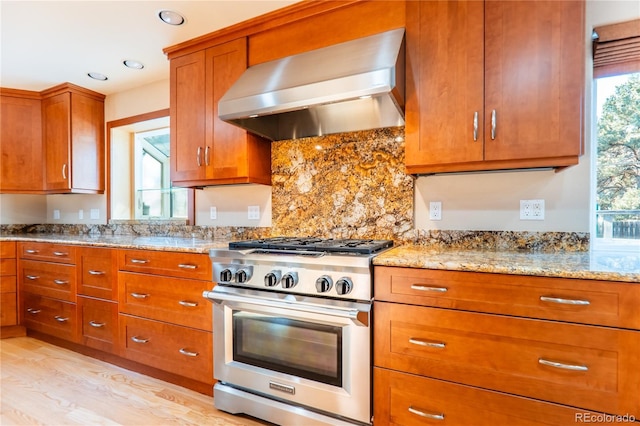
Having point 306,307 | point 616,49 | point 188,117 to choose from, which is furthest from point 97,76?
point 616,49

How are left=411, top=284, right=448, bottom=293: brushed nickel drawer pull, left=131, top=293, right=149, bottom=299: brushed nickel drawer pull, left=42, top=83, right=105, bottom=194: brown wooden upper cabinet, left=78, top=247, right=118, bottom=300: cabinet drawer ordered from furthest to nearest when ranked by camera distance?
1. left=42, top=83, right=105, bottom=194: brown wooden upper cabinet
2. left=78, top=247, right=118, bottom=300: cabinet drawer
3. left=131, top=293, right=149, bottom=299: brushed nickel drawer pull
4. left=411, top=284, right=448, bottom=293: brushed nickel drawer pull

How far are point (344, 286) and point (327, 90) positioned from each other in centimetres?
97

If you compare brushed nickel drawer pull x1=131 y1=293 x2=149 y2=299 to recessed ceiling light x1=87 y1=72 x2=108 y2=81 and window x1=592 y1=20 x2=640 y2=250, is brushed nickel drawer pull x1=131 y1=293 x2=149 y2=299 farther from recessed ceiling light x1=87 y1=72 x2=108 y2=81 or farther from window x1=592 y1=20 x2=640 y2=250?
window x1=592 y1=20 x2=640 y2=250

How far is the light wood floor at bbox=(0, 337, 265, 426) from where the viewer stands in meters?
1.75

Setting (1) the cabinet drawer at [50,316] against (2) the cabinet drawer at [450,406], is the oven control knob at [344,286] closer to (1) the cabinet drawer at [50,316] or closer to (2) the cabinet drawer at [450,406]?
(2) the cabinet drawer at [450,406]

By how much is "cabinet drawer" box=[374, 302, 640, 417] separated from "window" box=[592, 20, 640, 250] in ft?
2.72

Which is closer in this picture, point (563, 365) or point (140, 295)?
point (563, 365)

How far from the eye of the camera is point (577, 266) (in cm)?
123

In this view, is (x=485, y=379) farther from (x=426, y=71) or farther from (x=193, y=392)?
(x=193, y=392)

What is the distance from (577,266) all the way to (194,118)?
238 centimetres

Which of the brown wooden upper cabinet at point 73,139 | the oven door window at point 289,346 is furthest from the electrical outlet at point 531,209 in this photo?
the brown wooden upper cabinet at point 73,139

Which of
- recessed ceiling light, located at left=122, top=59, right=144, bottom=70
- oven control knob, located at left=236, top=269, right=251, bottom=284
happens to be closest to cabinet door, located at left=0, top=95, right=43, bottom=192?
recessed ceiling light, located at left=122, top=59, right=144, bottom=70

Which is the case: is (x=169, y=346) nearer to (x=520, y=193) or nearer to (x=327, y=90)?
(x=327, y=90)

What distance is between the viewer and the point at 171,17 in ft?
6.72
